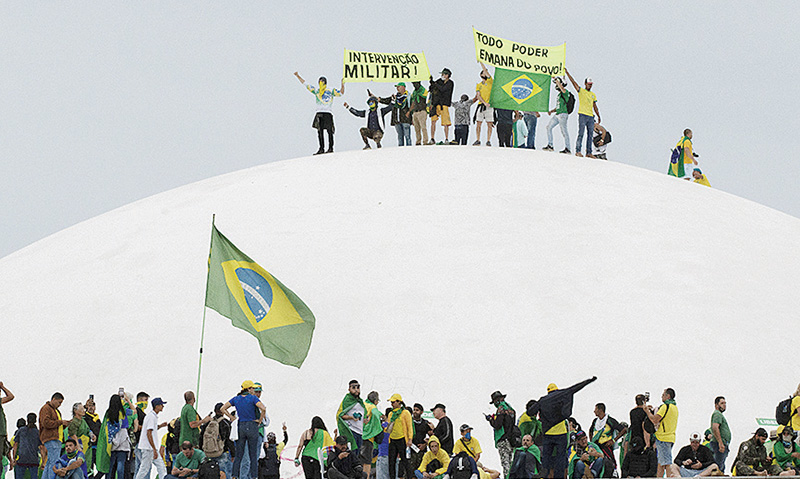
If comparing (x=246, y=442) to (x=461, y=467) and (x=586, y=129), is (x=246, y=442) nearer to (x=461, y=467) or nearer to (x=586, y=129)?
(x=461, y=467)

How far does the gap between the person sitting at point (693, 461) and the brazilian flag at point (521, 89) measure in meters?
9.15

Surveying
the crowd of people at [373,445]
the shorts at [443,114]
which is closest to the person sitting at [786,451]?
the crowd of people at [373,445]

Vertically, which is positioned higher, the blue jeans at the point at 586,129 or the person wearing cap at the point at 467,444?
the blue jeans at the point at 586,129

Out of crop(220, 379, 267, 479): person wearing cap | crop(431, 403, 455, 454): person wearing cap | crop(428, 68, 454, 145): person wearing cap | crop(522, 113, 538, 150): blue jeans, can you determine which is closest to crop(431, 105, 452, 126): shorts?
crop(428, 68, 454, 145): person wearing cap

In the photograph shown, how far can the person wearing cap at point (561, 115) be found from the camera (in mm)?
19656

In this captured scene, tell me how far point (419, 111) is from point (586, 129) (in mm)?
3350

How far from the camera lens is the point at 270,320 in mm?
12086

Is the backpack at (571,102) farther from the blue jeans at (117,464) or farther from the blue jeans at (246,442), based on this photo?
the blue jeans at (117,464)

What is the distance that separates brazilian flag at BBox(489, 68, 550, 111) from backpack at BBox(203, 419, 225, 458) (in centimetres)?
1049

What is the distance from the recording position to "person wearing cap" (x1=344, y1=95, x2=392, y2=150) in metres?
20.4

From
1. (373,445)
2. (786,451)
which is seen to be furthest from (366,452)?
(786,451)

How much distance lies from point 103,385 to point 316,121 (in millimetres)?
7903

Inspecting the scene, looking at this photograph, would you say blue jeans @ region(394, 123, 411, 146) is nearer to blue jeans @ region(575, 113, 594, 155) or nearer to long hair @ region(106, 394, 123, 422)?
blue jeans @ region(575, 113, 594, 155)

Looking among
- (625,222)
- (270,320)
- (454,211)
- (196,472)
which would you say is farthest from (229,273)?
(625,222)
